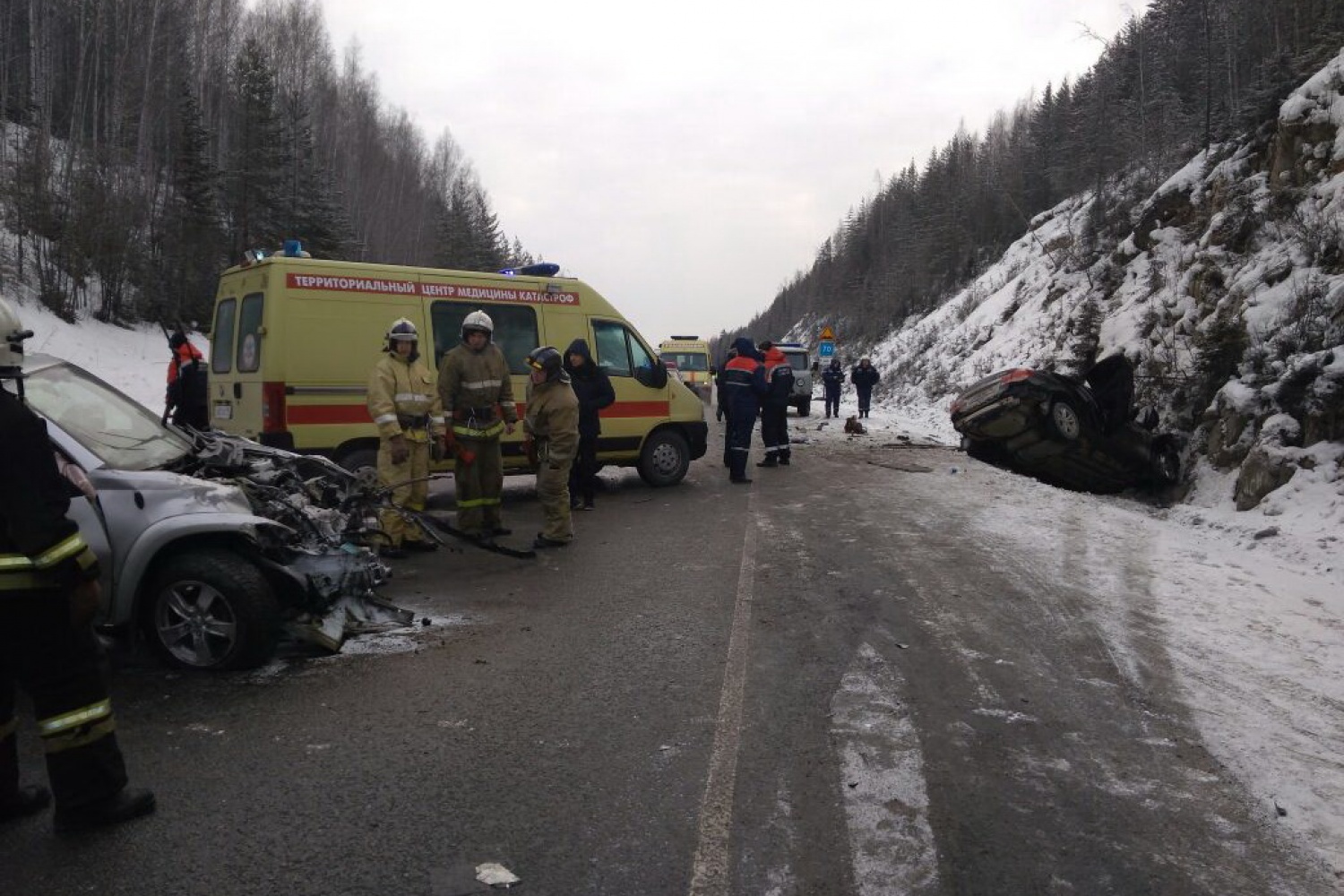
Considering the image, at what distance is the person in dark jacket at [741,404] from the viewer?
11.5 m

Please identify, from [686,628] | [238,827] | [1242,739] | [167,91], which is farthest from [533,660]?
[167,91]

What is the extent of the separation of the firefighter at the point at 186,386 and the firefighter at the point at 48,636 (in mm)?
8816

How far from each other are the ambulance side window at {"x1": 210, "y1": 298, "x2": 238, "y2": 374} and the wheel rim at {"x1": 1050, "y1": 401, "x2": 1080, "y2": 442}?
32.2ft

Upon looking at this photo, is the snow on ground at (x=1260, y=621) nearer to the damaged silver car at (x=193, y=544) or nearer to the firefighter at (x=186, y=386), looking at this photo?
the damaged silver car at (x=193, y=544)

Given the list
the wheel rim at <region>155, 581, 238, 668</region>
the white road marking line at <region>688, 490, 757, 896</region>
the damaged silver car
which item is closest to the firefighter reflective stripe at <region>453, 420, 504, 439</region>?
the damaged silver car

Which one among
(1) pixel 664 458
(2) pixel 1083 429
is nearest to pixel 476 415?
(1) pixel 664 458

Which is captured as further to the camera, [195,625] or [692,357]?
[692,357]

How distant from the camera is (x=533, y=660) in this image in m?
4.55

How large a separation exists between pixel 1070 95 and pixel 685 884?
69.4m

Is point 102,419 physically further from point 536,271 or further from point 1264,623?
point 1264,623

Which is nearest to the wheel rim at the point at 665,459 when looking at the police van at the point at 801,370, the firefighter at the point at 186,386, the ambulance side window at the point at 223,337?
the ambulance side window at the point at 223,337

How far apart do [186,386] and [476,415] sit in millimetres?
5716

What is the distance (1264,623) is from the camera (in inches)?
214

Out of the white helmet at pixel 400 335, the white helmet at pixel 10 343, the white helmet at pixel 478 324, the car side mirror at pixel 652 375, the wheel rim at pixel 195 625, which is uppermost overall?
the white helmet at pixel 478 324
